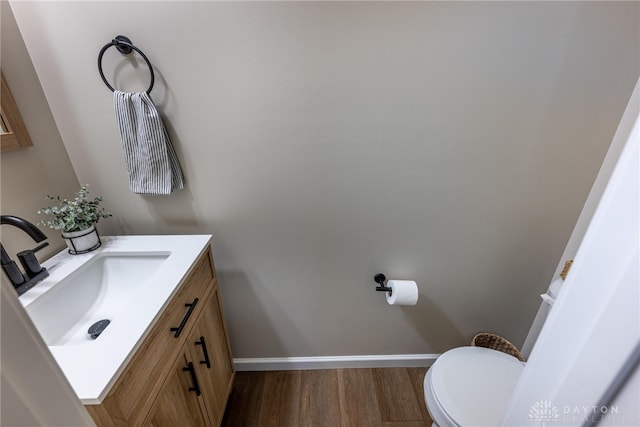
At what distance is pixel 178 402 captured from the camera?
919mm

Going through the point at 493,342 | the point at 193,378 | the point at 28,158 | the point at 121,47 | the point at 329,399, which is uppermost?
the point at 121,47

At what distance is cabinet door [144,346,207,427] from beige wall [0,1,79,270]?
2.15 ft

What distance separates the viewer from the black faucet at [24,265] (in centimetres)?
81

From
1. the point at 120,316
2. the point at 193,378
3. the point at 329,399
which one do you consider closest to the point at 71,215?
the point at 120,316

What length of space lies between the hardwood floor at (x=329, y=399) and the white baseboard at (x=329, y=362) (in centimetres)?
3

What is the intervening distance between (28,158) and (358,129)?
120 cm

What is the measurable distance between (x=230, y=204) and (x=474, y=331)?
4.79 ft

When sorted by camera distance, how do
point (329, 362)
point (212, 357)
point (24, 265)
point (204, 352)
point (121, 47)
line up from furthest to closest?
point (329, 362) < point (212, 357) < point (204, 352) < point (121, 47) < point (24, 265)

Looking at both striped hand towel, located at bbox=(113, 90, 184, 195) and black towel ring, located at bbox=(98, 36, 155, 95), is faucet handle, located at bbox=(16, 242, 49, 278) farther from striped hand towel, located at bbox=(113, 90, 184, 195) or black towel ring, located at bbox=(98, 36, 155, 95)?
black towel ring, located at bbox=(98, 36, 155, 95)

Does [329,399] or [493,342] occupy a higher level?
[493,342]

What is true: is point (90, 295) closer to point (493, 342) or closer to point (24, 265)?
point (24, 265)

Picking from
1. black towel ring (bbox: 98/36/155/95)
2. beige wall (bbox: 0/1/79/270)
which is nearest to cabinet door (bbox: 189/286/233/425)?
beige wall (bbox: 0/1/79/270)

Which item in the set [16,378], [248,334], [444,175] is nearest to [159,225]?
[248,334]

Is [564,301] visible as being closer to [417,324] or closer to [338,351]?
[417,324]
